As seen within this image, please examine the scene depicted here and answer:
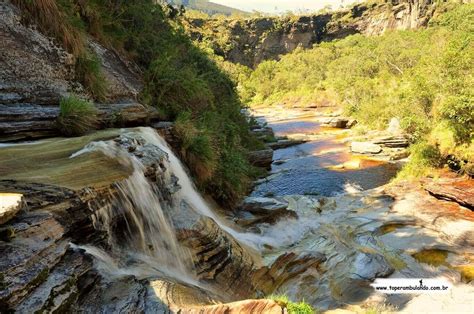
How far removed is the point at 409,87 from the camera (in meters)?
16.4

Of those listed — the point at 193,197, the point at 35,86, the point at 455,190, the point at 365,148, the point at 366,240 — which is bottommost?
the point at 365,148

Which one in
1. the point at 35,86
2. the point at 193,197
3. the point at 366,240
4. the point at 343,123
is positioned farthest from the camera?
the point at 343,123

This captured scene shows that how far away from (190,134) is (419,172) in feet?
32.1

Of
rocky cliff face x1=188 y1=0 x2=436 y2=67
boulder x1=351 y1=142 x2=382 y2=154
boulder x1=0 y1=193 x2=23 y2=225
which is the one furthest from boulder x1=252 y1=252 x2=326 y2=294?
rocky cliff face x1=188 y1=0 x2=436 y2=67

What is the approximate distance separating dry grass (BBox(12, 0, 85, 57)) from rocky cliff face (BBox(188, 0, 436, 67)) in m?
82.0

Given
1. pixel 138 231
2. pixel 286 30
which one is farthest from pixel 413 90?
pixel 286 30

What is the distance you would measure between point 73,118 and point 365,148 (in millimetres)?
17868

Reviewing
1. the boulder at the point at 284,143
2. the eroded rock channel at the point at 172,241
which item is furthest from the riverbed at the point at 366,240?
the boulder at the point at 284,143

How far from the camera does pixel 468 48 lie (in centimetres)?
1345

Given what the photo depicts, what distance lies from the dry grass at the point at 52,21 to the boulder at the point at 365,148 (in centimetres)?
1662

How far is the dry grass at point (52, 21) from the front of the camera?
280 inches

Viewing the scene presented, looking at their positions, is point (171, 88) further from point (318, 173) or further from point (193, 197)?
point (318, 173)

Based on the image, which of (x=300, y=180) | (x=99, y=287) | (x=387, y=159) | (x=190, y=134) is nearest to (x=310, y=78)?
(x=387, y=159)

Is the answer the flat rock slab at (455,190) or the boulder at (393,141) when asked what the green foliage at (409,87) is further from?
the boulder at (393,141)
